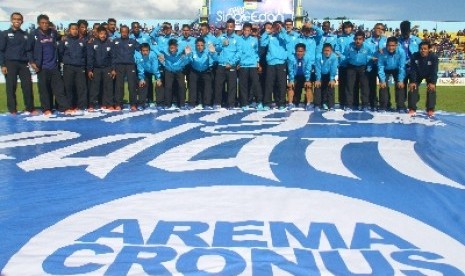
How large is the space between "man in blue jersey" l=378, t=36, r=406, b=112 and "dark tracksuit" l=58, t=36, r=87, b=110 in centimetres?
579

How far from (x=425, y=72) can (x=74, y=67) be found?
668 cm

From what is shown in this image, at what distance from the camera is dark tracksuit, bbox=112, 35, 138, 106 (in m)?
9.89

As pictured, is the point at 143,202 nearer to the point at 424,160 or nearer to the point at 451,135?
the point at 424,160

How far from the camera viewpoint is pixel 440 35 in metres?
36.2

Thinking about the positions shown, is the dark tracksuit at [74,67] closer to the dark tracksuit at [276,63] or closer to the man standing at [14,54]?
the man standing at [14,54]

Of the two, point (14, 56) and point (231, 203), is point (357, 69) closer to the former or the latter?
point (14, 56)

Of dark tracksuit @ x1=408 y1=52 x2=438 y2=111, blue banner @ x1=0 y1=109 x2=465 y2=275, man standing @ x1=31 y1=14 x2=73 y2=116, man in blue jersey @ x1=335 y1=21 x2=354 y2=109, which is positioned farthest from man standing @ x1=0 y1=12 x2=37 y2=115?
dark tracksuit @ x1=408 y1=52 x2=438 y2=111

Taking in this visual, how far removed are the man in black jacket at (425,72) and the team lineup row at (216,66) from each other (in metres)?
0.02

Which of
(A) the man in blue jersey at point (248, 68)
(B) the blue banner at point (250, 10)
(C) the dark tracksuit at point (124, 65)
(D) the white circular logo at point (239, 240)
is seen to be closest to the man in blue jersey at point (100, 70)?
(C) the dark tracksuit at point (124, 65)

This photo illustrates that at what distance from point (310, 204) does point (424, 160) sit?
7.31 ft

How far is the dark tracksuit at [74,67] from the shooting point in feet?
31.3

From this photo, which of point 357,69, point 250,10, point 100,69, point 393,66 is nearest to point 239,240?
point 393,66

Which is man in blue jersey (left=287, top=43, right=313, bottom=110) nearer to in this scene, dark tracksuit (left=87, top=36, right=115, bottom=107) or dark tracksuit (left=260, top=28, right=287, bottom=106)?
dark tracksuit (left=260, top=28, right=287, bottom=106)

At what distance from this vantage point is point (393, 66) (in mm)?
9516
